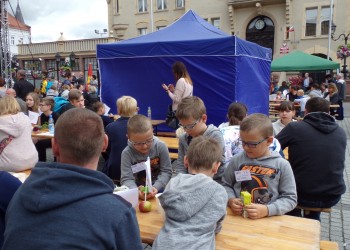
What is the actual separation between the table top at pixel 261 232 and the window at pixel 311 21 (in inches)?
926

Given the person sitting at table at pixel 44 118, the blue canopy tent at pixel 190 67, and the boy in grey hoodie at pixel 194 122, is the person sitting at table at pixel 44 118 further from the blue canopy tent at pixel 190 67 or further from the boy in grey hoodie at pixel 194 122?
the boy in grey hoodie at pixel 194 122

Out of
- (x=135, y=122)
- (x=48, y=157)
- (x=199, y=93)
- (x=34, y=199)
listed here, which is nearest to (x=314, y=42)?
(x=199, y=93)

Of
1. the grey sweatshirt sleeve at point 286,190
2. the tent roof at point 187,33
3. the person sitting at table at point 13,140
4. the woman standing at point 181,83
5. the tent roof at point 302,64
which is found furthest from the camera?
the tent roof at point 302,64

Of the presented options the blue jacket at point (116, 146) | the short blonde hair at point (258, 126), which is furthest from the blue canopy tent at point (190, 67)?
the short blonde hair at point (258, 126)

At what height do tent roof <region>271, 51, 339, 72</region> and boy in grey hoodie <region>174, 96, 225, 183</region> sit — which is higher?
tent roof <region>271, 51, 339, 72</region>

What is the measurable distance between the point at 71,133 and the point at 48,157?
6324mm

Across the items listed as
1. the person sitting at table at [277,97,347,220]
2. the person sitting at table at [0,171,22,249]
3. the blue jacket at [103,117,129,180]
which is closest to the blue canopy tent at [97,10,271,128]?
the blue jacket at [103,117,129,180]

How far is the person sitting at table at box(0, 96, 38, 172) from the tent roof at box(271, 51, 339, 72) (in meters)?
10.5

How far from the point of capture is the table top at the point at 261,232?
5.73ft

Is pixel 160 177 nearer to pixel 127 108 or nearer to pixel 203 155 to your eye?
pixel 203 155

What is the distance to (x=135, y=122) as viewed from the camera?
2.60 metres

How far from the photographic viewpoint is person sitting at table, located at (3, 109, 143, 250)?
42.8 inches

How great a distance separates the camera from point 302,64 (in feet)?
39.2

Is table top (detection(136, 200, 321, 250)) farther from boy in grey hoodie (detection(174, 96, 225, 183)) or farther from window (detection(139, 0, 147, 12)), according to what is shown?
window (detection(139, 0, 147, 12))
